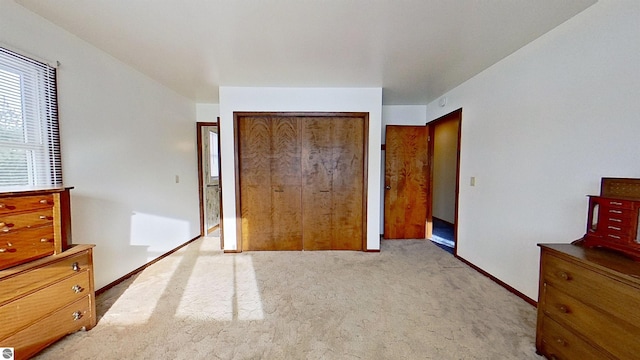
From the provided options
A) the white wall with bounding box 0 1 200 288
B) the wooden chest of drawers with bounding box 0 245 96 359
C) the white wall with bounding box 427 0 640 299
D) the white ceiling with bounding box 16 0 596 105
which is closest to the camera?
the wooden chest of drawers with bounding box 0 245 96 359

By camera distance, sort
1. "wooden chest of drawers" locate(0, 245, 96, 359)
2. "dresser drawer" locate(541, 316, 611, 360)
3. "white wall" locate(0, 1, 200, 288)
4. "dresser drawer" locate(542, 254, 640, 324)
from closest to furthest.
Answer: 1. "dresser drawer" locate(542, 254, 640, 324)
2. "dresser drawer" locate(541, 316, 611, 360)
3. "wooden chest of drawers" locate(0, 245, 96, 359)
4. "white wall" locate(0, 1, 200, 288)

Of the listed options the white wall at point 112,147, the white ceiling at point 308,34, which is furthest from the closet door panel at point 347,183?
the white wall at point 112,147

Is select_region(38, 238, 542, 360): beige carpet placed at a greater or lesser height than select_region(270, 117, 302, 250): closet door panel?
lesser

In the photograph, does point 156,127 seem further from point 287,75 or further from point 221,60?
point 287,75

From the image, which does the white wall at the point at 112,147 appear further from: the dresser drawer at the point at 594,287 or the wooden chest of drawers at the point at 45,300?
the dresser drawer at the point at 594,287

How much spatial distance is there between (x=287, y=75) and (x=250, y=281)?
2.46 meters

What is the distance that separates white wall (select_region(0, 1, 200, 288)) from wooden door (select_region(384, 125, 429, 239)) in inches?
136

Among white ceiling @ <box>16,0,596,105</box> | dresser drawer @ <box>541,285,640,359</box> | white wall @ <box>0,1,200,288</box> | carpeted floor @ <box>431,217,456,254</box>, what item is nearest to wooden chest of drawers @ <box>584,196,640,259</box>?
dresser drawer @ <box>541,285,640,359</box>

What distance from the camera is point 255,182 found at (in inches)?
132

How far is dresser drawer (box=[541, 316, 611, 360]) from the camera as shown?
117 cm

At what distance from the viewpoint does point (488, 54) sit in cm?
228

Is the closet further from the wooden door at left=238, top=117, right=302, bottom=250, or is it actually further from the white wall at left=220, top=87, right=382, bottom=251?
the white wall at left=220, top=87, right=382, bottom=251

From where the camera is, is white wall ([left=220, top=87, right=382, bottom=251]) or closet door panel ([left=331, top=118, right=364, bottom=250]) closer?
white wall ([left=220, top=87, right=382, bottom=251])

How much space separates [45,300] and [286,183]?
7.90 ft
